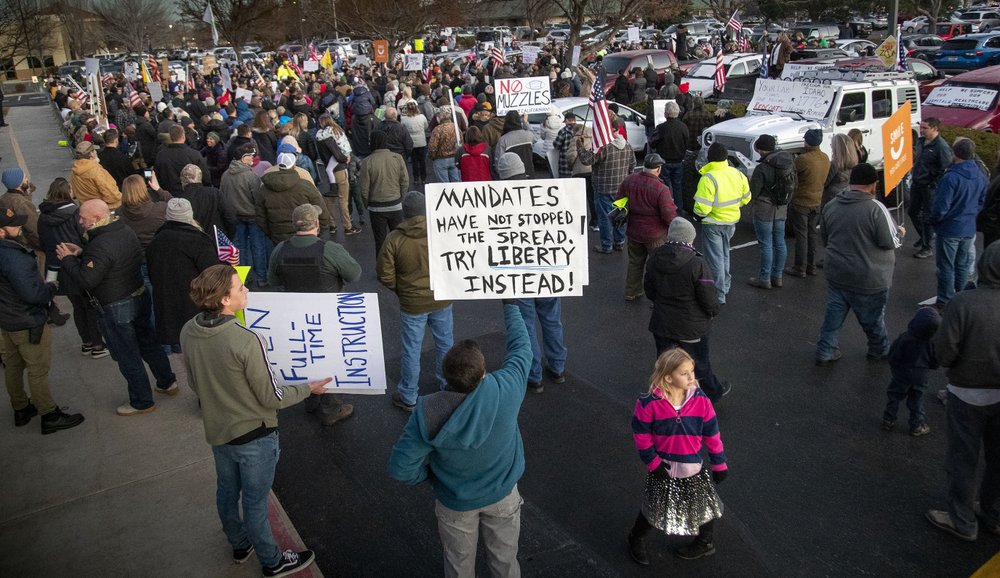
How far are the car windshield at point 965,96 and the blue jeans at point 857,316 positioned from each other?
9.89 m

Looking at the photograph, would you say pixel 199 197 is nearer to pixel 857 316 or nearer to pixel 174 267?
pixel 174 267

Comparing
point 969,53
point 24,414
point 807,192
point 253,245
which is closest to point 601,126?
point 807,192

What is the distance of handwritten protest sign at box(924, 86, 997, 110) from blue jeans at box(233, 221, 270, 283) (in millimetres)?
13076

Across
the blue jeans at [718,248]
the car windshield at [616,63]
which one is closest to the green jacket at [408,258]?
the blue jeans at [718,248]

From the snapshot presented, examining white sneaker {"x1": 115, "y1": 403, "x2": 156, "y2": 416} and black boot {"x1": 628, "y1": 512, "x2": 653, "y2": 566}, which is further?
white sneaker {"x1": 115, "y1": 403, "x2": 156, "y2": 416}

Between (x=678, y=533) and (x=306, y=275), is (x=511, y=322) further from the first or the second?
(x=306, y=275)

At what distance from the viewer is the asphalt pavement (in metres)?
4.55

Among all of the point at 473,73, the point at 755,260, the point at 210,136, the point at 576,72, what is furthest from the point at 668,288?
the point at 473,73

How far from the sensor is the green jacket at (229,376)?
380 centimetres

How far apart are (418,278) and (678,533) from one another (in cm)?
279

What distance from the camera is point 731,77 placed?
70.2 feet

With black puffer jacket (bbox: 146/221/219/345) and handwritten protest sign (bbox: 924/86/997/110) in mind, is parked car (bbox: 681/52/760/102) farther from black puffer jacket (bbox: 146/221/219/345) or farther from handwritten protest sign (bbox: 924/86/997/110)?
black puffer jacket (bbox: 146/221/219/345)

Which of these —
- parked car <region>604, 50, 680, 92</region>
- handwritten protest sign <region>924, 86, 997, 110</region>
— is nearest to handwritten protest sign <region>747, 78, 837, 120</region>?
handwritten protest sign <region>924, 86, 997, 110</region>

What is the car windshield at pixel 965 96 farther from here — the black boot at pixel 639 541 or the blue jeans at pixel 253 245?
the black boot at pixel 639 541
